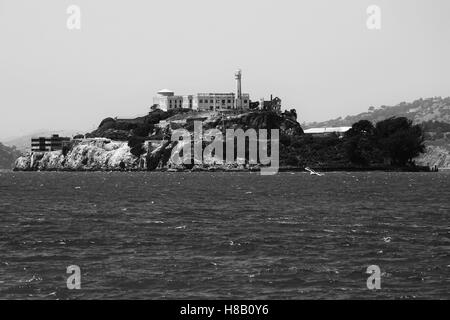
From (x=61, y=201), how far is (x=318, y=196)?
36594 millimetres

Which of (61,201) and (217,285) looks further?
(61,201)

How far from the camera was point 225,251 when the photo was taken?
2175 inches

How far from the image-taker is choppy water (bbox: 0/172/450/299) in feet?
137

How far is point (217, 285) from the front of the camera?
42500 mm

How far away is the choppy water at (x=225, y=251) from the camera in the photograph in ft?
137

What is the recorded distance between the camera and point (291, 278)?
147 feet

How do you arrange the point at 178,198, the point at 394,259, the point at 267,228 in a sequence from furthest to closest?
the point at 178,198
the point at 267,228
the point at 394,259

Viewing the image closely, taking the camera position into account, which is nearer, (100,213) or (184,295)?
(184,295)

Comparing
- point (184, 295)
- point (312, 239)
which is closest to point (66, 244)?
point (312, 239)
